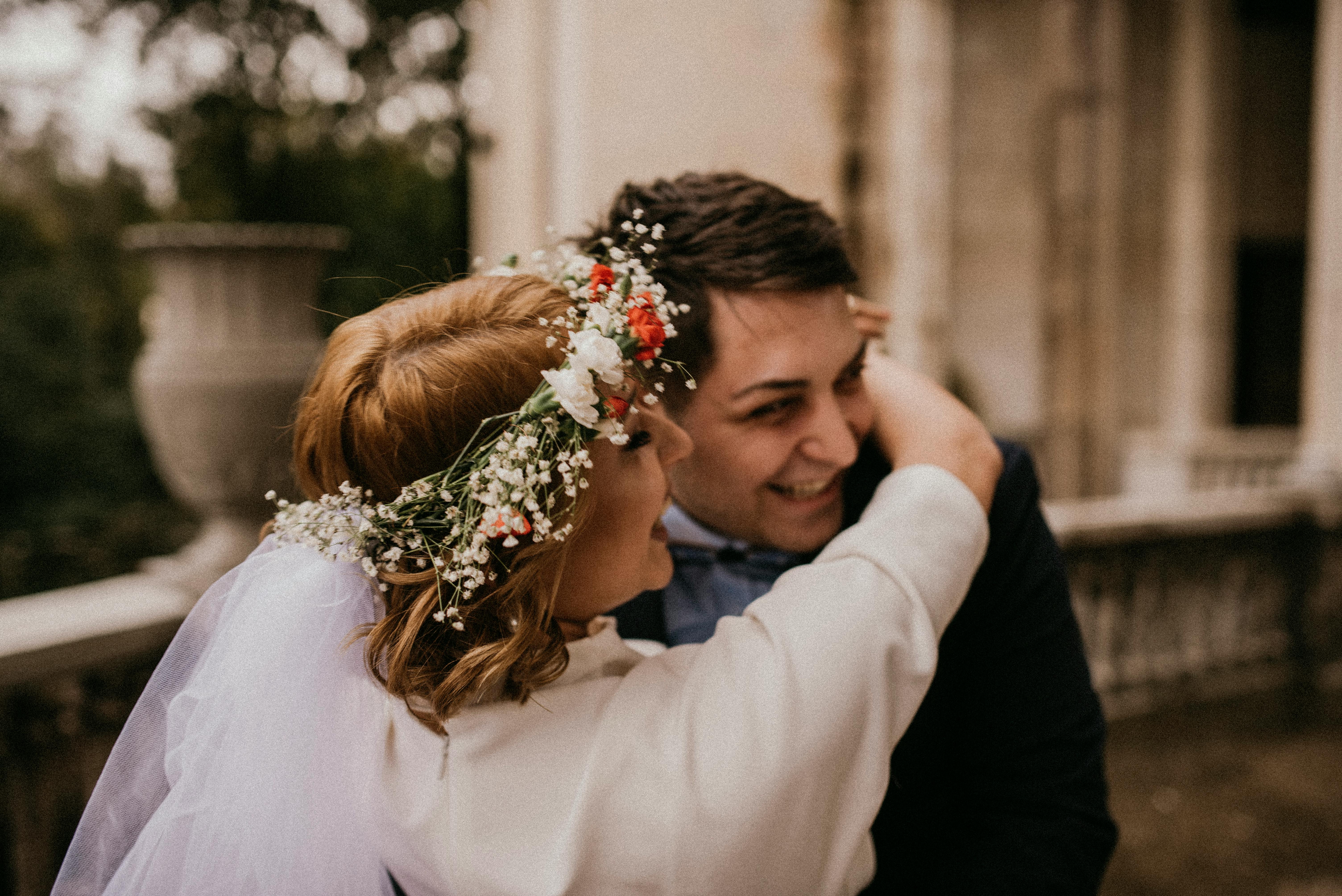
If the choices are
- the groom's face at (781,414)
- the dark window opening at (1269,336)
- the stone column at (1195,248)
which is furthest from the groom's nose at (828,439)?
Result: the dark window opening at (1269,336)

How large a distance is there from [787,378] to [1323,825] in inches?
168

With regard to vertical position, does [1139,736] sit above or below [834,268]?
below

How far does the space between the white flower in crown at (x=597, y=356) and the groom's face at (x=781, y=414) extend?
1.71ft

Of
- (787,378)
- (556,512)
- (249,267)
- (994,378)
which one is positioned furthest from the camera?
(994,378)

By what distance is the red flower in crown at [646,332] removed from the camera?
1.30 m

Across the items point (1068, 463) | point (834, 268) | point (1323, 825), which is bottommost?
point (1323, 825)

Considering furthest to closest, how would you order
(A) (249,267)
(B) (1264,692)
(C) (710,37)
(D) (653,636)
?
1. (B) (1264,692)
2. (C) (710,37)
3. (A) (249,267)
4. (D) (653,636)

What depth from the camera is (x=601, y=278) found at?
55.2 inches

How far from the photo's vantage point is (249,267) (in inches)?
168

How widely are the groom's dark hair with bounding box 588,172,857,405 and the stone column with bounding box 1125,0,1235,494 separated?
899 centimetres

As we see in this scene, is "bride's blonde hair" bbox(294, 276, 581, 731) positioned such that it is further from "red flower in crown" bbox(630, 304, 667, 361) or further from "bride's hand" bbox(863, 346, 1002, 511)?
"bride's hand" bbox(863, 346, 1002, 511)

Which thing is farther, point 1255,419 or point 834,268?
point 1255,419

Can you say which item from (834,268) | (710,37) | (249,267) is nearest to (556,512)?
(834,268)

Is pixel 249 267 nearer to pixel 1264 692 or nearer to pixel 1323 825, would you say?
pixel 1323 825
